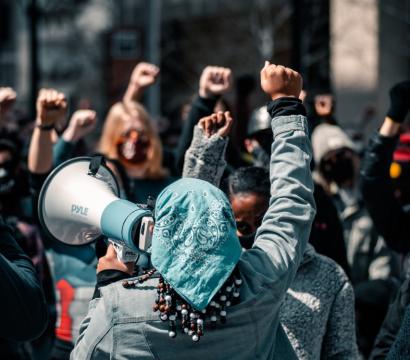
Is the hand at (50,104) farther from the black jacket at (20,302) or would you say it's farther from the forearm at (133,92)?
the forearm at (133,92)

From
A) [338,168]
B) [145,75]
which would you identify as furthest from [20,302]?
[338,168]

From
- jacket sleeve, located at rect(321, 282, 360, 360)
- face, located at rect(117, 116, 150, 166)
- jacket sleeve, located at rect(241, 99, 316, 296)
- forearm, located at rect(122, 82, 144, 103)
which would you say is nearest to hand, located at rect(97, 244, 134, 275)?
jacket sleeve, located at rect(241, 99, 316, 296)

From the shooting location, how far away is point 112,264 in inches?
90.5

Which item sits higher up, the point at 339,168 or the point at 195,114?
the point at 195,114

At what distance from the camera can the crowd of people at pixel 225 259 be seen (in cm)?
210

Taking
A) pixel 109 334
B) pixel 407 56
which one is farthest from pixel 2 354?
pixel 407 56

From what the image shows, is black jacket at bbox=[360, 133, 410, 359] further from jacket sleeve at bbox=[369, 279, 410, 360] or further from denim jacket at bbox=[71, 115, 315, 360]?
A: denim jacket at bbox=[71, 115, 315, 360]

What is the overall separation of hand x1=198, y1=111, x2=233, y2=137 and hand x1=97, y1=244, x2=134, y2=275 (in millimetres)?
755

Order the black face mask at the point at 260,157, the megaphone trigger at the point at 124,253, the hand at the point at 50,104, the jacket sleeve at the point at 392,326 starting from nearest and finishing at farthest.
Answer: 1. the megaphone trigger at the point at 124,253
2. the jacket sleeve at the point at 392,326
3. the hand at the point at 50,104
4. the black face mask at the point at 260,157

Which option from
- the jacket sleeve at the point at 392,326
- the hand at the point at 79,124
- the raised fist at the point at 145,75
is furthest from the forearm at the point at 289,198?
the raised fist at the point at 145,75

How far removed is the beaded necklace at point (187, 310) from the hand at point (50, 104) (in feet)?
4.62

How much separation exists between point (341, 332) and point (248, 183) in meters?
0.61

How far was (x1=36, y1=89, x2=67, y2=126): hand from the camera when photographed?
3.36 m

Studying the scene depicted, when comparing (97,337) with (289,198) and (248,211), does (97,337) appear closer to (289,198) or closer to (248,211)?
(289,198)
